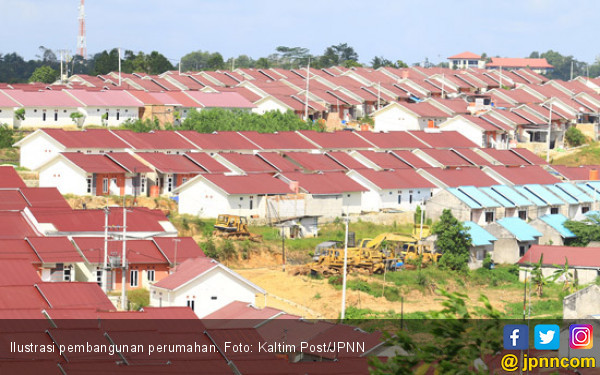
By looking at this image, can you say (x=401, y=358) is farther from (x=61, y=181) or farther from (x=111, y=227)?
(x=61, y=181)

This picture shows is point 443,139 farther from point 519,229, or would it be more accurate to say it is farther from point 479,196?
point 519,229

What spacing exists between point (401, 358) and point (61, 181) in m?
32.6

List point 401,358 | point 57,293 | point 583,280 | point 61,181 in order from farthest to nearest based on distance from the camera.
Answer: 1. point 61,181
2. point 583,280
3. point 57,293
4. point 401,358

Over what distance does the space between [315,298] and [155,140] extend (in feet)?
52.7

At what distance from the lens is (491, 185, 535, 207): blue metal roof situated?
4775 cm

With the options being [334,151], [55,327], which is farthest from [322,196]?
[55,327]

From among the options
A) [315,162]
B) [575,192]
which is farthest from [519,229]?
[315,162]

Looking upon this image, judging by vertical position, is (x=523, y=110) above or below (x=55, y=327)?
above

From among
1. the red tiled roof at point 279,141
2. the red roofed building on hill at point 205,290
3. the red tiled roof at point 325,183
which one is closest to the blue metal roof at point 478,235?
the red tiled roof at point 325,183

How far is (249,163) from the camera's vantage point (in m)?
47.9

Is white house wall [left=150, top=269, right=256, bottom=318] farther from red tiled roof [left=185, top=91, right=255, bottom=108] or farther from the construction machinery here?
red tiled roof [left=185, top=91, right=255, bottom=108]

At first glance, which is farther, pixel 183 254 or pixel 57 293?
pixel 183 254

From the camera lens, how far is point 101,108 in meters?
54.5

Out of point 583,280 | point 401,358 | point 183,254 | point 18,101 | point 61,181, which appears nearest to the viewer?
point 401,358
